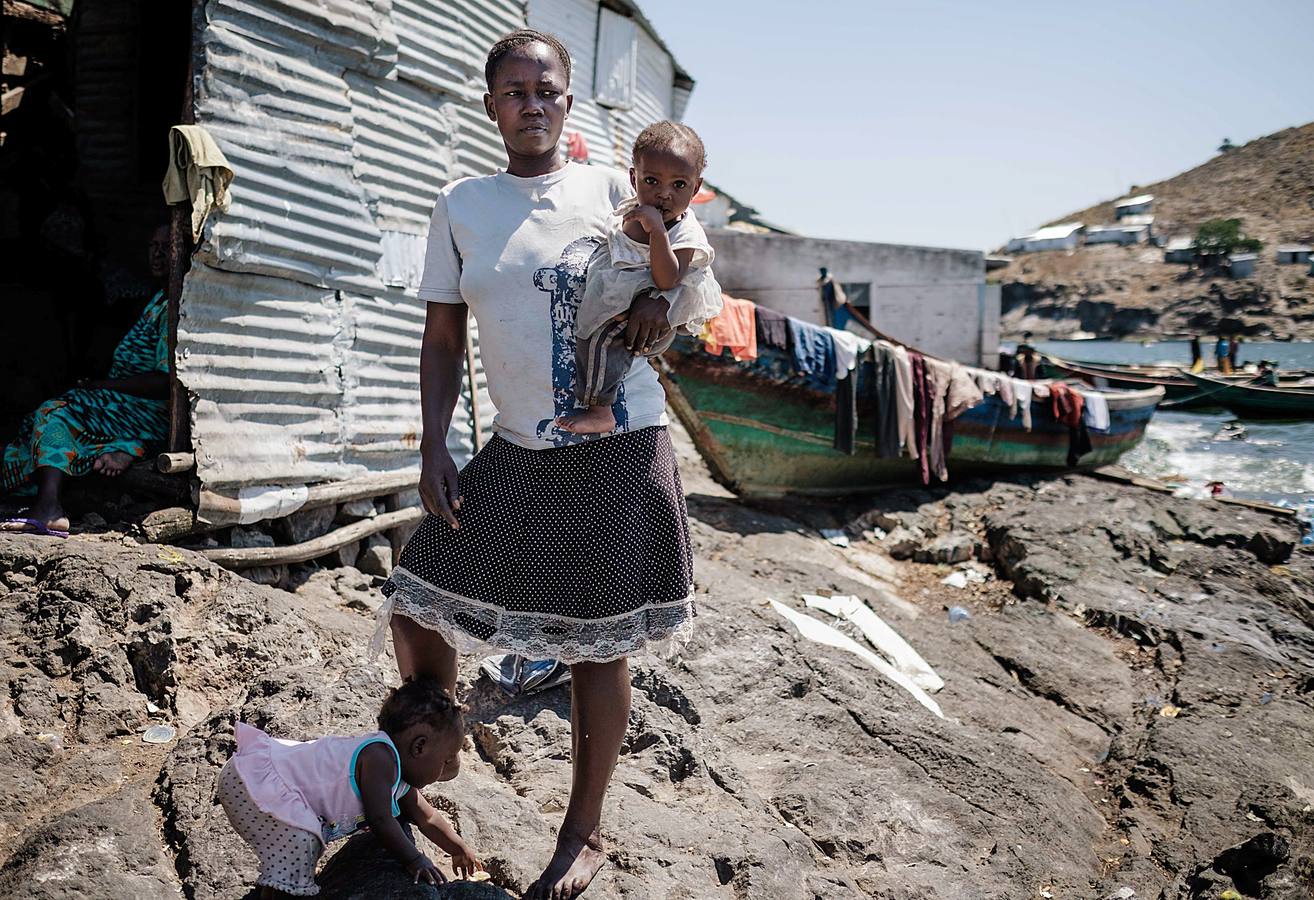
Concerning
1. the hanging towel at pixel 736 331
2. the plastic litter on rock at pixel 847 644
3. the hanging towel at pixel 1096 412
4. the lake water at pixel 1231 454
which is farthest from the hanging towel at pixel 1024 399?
the plastic litter on rock at pixel 847 644

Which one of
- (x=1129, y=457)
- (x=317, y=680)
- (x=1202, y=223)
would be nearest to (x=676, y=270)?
(x=317, y=680)

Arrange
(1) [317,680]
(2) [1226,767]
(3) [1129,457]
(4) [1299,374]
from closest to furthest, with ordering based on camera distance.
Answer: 1. (1) [317,680]
2. (2) [1226,767]
3. (3) [1129,457]
4. (4) [1299,374]

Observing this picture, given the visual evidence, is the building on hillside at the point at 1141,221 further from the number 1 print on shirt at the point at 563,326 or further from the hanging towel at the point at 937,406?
the number 1 print on shirt at the point at 563,326

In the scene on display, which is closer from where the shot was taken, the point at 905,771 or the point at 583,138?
the point at 905,771

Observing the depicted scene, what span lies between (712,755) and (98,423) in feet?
10.1

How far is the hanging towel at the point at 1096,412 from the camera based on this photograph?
11.0 meters

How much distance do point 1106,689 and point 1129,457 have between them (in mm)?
12780

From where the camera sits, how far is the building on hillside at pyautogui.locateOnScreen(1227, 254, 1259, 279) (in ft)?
181

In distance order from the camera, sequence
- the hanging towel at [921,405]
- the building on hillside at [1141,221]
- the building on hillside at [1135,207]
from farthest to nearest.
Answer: the building on hillside at [1135,207]
the building on hillside at [1141,221]
the hanging towel at [921,405]

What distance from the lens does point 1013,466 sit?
10.7 meters

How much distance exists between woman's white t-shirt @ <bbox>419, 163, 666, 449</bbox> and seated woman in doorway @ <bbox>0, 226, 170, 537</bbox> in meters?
2.60

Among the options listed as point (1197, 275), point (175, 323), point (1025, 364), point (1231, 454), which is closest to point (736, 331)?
point (175, 323)

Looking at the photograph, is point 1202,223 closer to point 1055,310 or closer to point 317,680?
point 1055,310

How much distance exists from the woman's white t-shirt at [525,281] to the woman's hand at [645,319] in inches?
4.9
